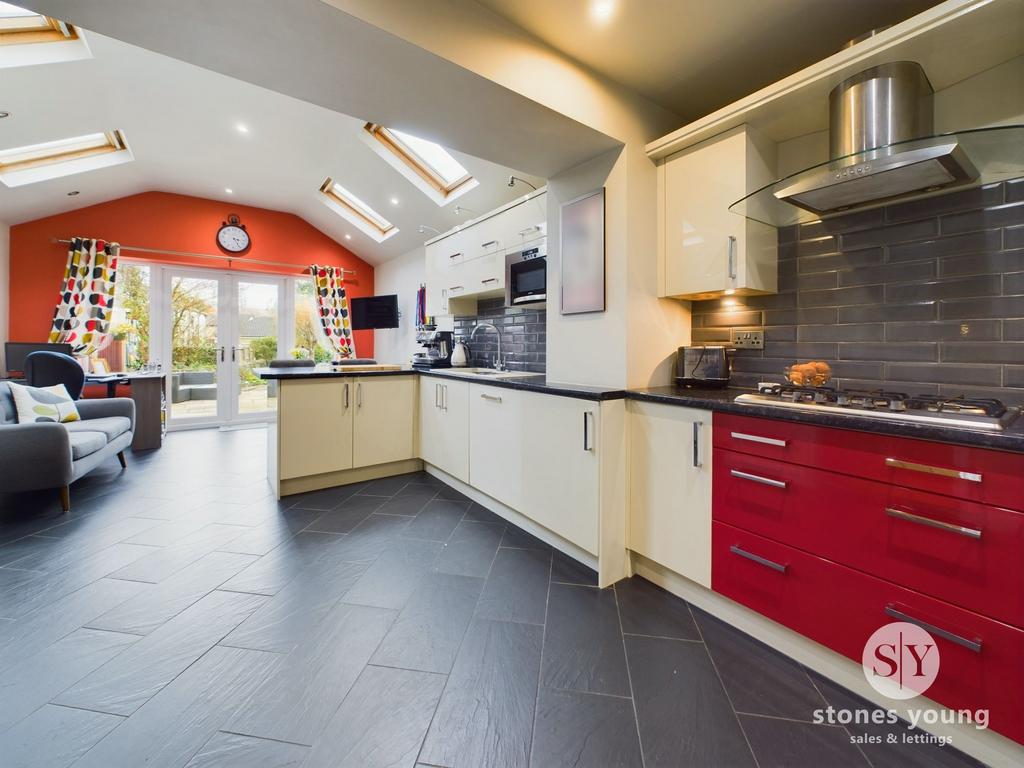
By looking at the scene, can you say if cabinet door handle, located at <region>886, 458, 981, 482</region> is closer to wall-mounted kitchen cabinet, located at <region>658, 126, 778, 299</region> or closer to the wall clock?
wall-mounted kitchen cabinet, located at <region>658, 126, 778, 299</region>

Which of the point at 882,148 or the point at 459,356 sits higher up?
the point at 882,148

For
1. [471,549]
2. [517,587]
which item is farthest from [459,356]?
[517,587]

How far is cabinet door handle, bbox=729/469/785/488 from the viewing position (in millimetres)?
1413

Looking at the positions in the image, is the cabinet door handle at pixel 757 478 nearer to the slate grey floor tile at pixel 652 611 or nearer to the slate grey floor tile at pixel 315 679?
the slate grey floor tile at pixel 652 611

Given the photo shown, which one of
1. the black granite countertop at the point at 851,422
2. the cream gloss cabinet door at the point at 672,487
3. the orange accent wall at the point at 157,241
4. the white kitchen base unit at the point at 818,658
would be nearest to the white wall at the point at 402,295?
the orange accent wall at the point at 157,241

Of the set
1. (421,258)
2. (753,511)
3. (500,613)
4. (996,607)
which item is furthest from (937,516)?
(421,258)

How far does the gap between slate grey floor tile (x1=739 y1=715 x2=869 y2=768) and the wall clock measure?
6883 mm

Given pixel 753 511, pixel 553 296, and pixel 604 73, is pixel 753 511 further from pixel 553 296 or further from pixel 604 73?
pixel 604 73

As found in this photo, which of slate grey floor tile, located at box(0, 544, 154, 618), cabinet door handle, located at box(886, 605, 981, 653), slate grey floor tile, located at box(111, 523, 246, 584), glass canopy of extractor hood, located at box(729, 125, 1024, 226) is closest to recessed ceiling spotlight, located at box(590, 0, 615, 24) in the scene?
glass canopy of extractor hood, located at box(729, 125, 1024, 226)

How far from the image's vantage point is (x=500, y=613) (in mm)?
1667

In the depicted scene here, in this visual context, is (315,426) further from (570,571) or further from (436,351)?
(570,571)

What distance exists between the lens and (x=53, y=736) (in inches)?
43.2

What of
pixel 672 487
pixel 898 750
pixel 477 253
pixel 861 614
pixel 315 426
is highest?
pixel 477 253

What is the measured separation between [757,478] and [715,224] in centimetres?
113
